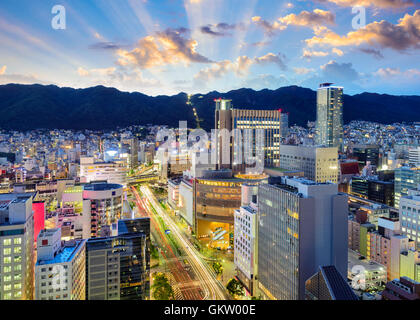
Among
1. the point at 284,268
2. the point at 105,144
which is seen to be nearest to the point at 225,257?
the point at 284,268

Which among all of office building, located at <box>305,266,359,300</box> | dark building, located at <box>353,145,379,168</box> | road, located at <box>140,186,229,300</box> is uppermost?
dark building, located at <box>353,145,379,168</box>

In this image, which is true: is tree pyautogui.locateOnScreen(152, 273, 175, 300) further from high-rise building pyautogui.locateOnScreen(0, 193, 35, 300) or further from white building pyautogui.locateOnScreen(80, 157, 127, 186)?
white building pyautogui.locateOnScreen(80, 157, 127, 186)

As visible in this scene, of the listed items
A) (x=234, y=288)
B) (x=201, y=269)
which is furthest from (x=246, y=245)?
(x=201, y=269)

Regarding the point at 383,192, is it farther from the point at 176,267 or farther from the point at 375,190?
the point at 176,267

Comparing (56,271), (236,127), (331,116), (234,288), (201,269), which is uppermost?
(331,116)

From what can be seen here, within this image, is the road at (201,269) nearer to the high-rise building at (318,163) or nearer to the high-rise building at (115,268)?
the high-rise building at (115,268)

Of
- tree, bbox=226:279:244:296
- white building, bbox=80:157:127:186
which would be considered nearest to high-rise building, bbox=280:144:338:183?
tree, bbox=226:279:244:296
